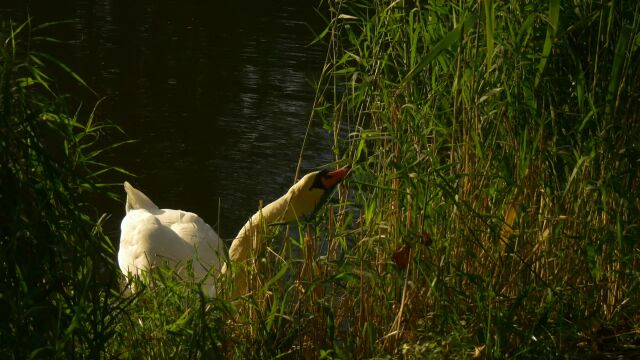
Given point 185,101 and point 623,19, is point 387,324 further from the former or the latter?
point 185,101

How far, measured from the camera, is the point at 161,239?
217 inches

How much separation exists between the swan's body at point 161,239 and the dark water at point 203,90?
67 cm

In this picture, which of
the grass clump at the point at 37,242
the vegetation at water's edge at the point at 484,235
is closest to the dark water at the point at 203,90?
the vegetation at water's edge at the point at 484,235

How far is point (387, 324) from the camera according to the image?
3.45m

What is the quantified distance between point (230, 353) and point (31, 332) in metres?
0.74

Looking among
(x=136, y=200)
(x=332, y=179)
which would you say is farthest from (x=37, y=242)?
(x=136, y=200)

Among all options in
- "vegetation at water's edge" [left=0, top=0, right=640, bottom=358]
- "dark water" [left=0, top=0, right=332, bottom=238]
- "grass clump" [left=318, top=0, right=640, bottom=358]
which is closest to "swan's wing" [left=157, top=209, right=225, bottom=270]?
"dark water" [left=0, top=0, right=332, bottom=238]

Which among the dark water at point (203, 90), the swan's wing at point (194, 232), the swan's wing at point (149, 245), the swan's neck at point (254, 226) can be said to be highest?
the swan's neck at point (254, 226)

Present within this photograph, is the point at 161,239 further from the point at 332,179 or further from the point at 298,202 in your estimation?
the point at 332,179

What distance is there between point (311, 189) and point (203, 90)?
565cm

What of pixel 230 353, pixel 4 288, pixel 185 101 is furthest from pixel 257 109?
pixel 4 288

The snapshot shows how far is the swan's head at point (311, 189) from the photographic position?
4270mm

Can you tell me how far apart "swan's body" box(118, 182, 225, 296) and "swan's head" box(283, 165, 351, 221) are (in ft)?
2.75

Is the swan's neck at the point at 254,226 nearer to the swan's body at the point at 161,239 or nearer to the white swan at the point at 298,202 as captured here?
the white swan at the point at 298,202
